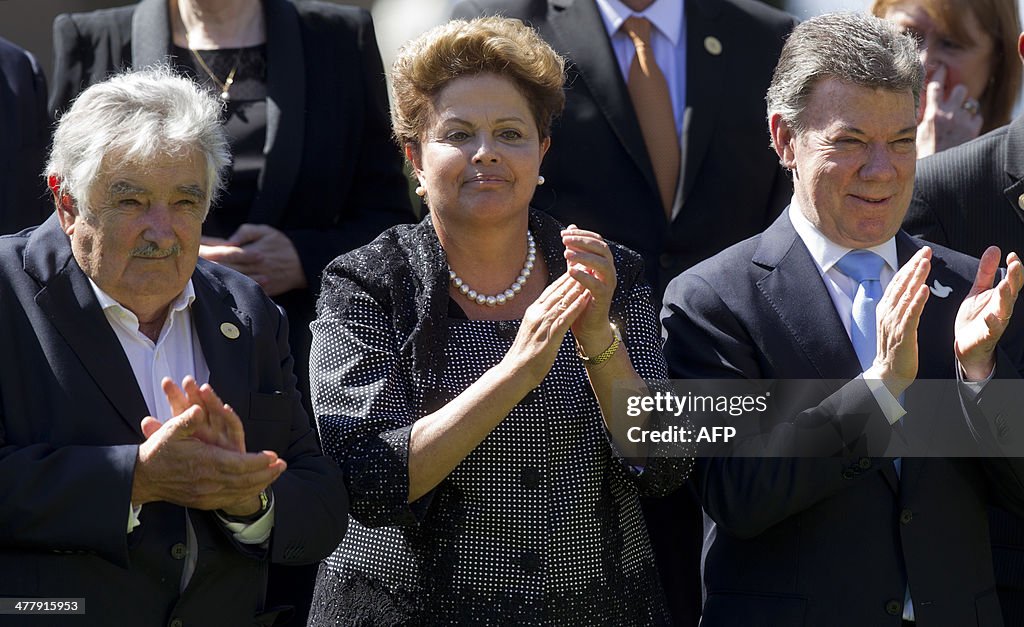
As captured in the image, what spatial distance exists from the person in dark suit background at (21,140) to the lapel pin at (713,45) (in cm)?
212

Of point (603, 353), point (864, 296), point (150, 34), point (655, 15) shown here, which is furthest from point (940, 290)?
point (150, 34)

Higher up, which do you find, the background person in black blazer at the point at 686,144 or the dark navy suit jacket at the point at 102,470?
the background person in black blazer at the point at 686,144

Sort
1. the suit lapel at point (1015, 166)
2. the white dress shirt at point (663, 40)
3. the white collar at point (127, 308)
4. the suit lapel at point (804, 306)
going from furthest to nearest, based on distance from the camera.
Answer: the white dress shirt at point (663, 40), the suit lapel at point (1015, 166), the suit lapel at point (804, 306), the white collar at point (127, 308)

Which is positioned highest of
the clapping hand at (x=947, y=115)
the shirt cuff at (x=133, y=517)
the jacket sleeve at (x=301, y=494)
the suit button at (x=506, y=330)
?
the clapping hand at (x=947, y=115)

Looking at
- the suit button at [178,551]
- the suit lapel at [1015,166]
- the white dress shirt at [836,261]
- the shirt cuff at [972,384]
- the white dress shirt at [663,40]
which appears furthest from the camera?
the white dress shirt at [663,40]

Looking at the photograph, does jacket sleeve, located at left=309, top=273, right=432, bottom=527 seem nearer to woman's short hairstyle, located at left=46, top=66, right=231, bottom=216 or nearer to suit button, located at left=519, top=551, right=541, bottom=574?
suit button, located at left=519, top=551, right=541, bottom=574

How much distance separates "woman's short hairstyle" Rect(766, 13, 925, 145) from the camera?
3.81 m

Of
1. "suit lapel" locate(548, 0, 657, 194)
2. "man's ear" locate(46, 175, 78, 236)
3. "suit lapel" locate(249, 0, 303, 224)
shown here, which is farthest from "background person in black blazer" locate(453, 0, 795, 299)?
"man's ear" locate(46, 175, 78, 236)

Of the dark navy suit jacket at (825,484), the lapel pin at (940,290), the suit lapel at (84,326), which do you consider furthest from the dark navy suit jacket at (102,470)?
the lapel pin at (940,290)

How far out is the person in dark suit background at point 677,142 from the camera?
14.7 ft

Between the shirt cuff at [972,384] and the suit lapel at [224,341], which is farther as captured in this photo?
the shirt cuff at [972,384]

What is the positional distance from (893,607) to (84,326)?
2.03 m

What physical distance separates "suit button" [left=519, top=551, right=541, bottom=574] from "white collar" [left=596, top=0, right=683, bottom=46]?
1.89 metres

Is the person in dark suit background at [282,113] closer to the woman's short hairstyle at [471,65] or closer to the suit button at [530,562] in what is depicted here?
the woman's short hairstyle at [471,65]
